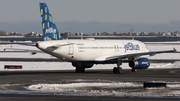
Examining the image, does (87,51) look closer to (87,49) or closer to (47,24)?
(87,49)

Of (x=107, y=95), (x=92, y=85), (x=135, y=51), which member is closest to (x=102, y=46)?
(x=135, y=51)

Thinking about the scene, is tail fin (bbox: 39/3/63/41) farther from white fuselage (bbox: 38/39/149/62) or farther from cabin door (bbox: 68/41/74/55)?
cabin door (bbox: 68/41/74/55)

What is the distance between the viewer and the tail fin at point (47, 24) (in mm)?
41000

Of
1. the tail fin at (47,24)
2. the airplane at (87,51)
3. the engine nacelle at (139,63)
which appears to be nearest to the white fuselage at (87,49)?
the airplane at (87,51)

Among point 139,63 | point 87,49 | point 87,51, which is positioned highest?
point 87,49

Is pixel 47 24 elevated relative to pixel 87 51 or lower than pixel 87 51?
elevated

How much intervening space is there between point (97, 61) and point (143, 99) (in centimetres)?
2063

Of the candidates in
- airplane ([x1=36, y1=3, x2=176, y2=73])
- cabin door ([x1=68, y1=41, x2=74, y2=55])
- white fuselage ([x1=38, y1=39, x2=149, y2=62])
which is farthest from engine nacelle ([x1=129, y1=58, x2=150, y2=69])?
cabin door ([x1=68, y1=41, x2=74, y2=55])

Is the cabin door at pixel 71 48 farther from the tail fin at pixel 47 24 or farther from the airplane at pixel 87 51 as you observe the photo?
the tail fin at pixel 47 24

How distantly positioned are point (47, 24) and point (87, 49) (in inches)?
239

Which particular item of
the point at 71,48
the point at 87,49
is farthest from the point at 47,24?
the point at 87,49

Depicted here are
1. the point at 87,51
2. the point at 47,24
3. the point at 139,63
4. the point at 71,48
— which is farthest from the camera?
the point at 47,24

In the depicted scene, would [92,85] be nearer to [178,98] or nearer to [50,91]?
[50,91]

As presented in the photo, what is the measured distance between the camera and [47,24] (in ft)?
136
